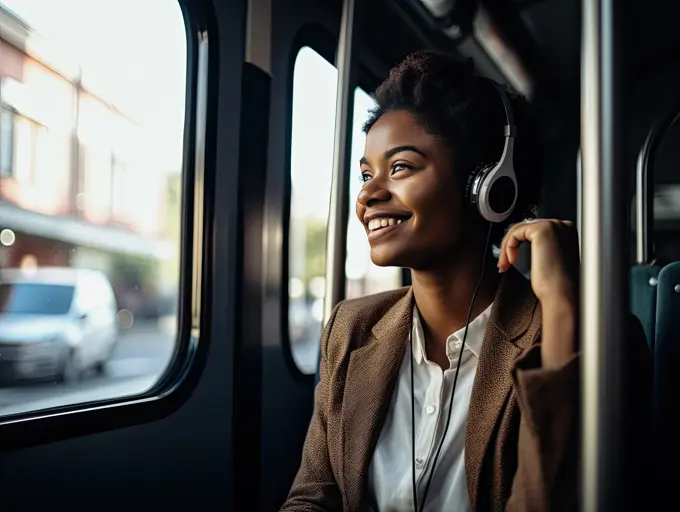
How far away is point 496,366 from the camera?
106 cm

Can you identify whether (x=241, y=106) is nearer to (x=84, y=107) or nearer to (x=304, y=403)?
(x=84, y=107)

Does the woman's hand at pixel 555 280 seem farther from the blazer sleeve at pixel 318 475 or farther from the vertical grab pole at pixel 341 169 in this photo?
the vertical grab pole at pixel 341 169

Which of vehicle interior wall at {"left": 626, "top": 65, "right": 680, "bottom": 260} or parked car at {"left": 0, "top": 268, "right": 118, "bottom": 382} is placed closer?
vehicle interior wall at {"left": 626, "top": 65, "right": 680, "bottom": 260}

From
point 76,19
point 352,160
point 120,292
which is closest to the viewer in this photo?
point 76,19

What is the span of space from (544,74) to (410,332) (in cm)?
257

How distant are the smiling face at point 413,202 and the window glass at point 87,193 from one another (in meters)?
0.89

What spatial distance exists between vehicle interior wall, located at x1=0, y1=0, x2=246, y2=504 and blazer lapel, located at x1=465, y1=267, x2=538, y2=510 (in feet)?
3.24

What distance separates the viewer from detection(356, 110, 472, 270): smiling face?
110 centimetres

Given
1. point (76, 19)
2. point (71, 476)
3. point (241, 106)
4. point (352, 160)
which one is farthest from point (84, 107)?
point (71, 476)

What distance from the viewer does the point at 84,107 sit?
1616 mm

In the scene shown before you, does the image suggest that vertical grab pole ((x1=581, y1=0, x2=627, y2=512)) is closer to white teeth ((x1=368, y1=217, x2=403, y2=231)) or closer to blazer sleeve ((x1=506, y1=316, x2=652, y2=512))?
blazer sleeve ((x1=506, y1=316, x2=652, y2=512))

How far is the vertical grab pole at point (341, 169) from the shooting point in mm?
1549

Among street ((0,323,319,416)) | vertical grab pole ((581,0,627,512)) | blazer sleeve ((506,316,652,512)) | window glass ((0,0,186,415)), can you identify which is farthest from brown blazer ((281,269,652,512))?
window glass ((0,0,186,415))

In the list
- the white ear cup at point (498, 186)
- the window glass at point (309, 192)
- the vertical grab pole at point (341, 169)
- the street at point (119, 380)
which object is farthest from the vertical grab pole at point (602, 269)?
the window glass at point (309, 192)
